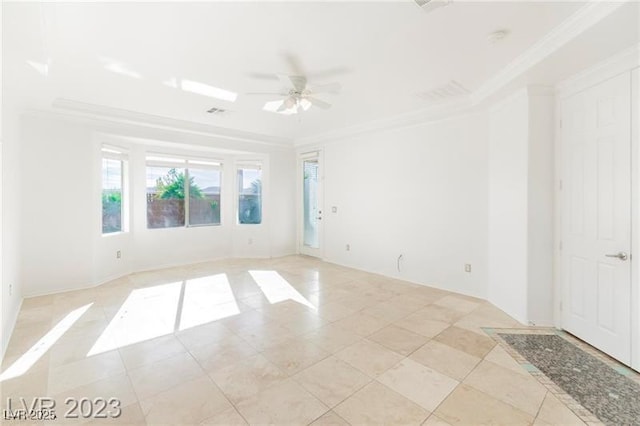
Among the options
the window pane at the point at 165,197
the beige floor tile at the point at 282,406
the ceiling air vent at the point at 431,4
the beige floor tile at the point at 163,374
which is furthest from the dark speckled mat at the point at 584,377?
the window pane at the point at 165,197

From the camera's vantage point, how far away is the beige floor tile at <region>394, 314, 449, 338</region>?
120 inches

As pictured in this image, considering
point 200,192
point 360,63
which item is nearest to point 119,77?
point 360,63

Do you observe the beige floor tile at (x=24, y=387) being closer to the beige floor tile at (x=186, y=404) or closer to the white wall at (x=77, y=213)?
Answer: the beige floor tile at (x=186, y=404)

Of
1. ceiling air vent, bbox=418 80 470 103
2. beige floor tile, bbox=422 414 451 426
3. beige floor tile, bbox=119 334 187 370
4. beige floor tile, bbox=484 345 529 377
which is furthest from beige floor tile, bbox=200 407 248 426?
ceiling air vent, bbox=418 80 470 103

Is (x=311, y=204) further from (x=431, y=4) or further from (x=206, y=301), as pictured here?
(x=431, y=4)

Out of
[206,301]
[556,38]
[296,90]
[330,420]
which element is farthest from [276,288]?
[556,38]

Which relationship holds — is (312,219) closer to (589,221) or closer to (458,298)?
(458,298)

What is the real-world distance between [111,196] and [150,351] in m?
3.63

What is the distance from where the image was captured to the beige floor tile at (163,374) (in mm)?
2152

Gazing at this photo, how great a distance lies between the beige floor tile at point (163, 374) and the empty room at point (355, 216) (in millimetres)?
19

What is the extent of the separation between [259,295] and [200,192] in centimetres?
340

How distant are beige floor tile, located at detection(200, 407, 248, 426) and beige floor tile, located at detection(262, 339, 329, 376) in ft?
1.76

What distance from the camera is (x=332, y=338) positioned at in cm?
293

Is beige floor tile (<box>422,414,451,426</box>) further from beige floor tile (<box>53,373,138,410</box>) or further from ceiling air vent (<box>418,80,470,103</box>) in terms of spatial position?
ceiling air vent (<box>418,80,470,103</box>)
